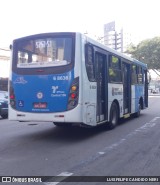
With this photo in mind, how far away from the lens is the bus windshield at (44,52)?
9828mm

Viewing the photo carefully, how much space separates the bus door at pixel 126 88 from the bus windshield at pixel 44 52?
5.19 m

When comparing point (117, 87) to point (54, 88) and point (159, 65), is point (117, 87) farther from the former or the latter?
point (159, 65)

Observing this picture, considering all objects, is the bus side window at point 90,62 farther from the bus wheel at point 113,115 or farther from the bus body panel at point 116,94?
Result: the bus wheel at point 113,115

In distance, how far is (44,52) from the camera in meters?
10.1

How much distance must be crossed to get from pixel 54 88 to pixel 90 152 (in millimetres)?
2367

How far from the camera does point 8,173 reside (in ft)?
21.3

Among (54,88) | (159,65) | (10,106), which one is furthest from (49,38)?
(159,65)

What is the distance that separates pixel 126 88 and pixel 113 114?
2.61m

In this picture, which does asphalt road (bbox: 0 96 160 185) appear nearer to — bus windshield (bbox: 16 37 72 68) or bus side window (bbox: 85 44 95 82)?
bus side window (bbox: 85 44 95 82)

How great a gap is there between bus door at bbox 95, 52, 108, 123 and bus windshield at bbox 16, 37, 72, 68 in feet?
5.32

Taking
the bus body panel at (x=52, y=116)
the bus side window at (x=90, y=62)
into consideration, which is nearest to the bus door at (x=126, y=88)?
the bus side window at (x=90, y=62)

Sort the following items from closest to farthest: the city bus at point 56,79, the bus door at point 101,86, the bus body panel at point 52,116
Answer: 1. the bus body panel at point 52,116
2. the city bus at point 56,79
3. the bus door at point 101,86

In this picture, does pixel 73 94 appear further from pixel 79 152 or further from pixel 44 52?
pixel 79 152

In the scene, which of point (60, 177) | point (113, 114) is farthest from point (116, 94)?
point (60, 177)
